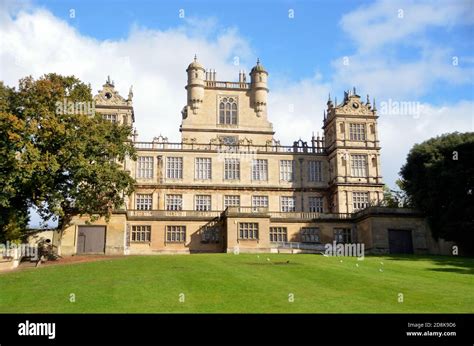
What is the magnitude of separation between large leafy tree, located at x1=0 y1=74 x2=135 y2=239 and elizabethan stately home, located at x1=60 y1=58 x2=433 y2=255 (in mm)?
9338

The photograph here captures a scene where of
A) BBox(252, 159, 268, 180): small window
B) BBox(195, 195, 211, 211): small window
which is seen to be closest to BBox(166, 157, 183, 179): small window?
BBox(195, 195, 211, 211): small window

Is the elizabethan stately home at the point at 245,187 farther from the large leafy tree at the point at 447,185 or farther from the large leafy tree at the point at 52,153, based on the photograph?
the large leafy tree at the point at 52,153

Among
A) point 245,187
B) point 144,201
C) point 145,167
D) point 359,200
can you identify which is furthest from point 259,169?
point 144,201

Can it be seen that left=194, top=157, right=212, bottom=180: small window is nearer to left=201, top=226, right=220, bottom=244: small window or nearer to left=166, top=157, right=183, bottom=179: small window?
left=166, top=157, right=183, bottom=179: small window

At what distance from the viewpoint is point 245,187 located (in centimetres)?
6556

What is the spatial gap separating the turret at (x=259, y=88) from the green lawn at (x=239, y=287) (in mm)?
33121

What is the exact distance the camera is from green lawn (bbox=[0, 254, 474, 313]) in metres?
23.3

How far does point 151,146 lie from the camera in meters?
65.7

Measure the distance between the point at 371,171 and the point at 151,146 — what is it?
26021mm

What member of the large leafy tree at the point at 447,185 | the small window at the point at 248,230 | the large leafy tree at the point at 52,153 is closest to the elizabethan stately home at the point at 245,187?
the small window at the point at 248,230

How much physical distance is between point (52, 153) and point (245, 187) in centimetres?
2701

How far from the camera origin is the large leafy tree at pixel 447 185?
54656 millimetres
